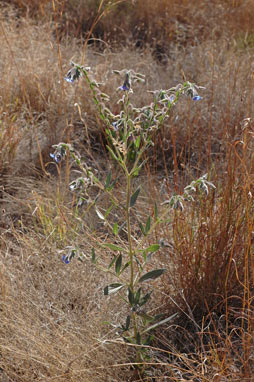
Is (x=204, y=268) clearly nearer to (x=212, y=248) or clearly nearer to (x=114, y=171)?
(x=212, y=248)

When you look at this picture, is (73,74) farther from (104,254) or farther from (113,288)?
(104,254)

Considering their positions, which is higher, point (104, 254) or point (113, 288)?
point (113, 288)

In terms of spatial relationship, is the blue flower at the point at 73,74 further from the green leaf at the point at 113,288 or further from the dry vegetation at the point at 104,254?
the green leaf at the point at 113,288

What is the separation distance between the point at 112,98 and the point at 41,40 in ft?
4.51

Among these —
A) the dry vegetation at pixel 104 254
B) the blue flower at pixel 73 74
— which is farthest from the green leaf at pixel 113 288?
the blue flower at pixel 73 74

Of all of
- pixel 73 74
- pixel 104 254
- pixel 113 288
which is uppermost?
pixel 73 74

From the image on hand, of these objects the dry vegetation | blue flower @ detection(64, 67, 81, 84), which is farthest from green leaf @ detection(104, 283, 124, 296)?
blue flower @ detection(64, 67, 81, 84)

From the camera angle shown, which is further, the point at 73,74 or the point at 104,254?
the point at 104,254

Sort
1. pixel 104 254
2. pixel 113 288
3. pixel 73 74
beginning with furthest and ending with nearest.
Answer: pixel 104 254
pixel 113 288
pixel 73 74

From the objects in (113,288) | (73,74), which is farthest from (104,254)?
(73,74)

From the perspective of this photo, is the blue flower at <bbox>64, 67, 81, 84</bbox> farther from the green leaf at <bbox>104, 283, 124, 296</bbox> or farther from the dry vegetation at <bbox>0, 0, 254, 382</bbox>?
the green leaf at <bbox>104, 283, 124, 296</bbox>

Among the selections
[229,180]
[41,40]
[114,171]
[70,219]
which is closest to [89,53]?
[41,40]

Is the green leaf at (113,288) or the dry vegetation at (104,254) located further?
the dry vegetation at (104,254)

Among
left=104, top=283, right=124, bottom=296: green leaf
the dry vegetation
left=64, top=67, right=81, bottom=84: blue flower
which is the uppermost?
left=64, top=67, right=81, bottom=84: blue flower
